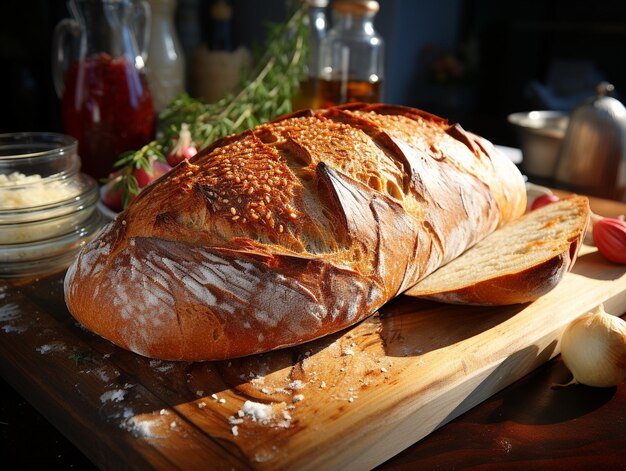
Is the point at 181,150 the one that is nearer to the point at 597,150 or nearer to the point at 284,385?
the point at 284,385

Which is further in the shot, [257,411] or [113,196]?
[113,196]

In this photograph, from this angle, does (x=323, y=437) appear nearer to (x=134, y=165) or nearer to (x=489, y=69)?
(x=134, y=165)

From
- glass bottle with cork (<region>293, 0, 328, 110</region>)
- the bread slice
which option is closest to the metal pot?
the bread slice

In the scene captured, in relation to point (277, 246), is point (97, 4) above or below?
above

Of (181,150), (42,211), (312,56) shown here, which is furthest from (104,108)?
(312,56)

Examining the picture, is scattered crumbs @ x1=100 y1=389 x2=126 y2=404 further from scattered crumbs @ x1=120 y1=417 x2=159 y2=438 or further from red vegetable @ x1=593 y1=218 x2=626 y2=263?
red vegetable @ x1=593 y1=218 x2=626 y2=263

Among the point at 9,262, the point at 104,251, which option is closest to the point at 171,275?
the point at 104,251
